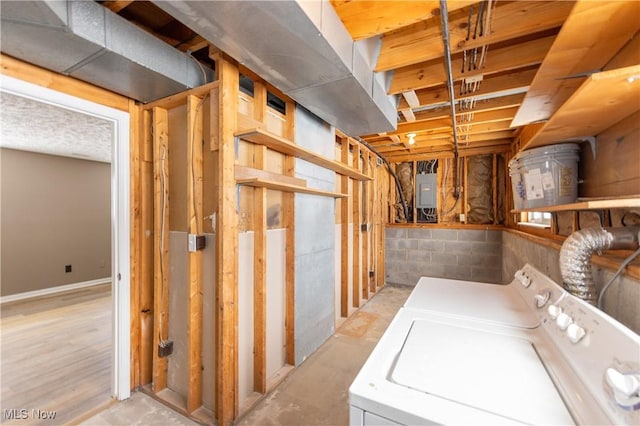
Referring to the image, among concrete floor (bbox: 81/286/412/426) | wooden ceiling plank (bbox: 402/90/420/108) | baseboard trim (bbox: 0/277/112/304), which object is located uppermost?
wooden ceiling plank (bbox: 402/90/420/108)

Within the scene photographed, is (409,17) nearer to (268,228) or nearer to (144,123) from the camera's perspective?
(268,228)

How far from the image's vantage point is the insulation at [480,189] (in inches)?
175

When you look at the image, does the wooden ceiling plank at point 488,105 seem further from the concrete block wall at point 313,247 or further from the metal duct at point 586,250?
the metal duct at point 586,250

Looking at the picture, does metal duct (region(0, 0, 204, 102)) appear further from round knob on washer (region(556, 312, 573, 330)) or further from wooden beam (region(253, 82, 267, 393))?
round knob on washer (region(556, 312, 573, 330))

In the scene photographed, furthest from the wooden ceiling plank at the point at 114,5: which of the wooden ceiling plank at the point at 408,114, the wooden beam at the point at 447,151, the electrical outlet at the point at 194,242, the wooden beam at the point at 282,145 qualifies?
the wooden beam at the point at 447,151

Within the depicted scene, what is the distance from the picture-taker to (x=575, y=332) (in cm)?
86

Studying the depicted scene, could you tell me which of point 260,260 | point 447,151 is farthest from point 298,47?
point 447,151

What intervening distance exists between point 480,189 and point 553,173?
328 cm

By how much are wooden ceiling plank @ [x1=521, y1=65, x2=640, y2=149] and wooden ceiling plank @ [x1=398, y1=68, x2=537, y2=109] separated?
1034 mm

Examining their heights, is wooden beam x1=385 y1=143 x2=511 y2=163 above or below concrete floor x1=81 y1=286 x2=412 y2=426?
above

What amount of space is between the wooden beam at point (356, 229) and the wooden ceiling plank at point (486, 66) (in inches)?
59.8

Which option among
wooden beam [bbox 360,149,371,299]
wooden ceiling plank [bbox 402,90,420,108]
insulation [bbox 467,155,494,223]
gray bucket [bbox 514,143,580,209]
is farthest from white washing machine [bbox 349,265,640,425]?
insulation [bbox 467,155,494,223]

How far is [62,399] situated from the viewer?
1993 mm

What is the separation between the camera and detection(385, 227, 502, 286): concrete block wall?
4328mm
